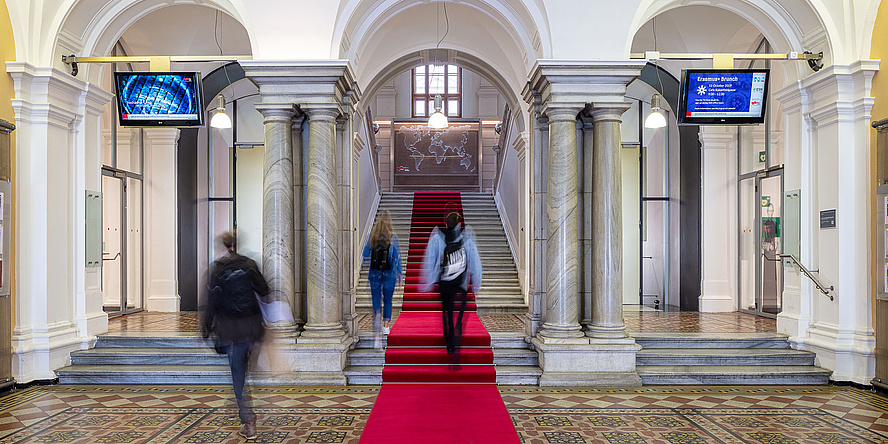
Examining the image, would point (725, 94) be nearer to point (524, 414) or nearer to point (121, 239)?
point (524, 414)

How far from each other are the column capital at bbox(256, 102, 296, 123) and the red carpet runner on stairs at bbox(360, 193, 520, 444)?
2103 millimetres

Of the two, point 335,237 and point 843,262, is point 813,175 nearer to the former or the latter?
point 843,262

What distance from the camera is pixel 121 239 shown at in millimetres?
11031

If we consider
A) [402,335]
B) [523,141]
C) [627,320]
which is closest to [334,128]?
[402,335]

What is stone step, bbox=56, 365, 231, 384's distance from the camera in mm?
7199

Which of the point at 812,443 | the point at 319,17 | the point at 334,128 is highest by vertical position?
the point at 319,17

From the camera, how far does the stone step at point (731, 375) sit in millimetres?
7176

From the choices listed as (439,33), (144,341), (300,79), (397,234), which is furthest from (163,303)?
(439,33)

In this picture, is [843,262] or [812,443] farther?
[843,262]

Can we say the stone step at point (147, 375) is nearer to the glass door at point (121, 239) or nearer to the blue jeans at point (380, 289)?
the blue jeans at point (380, 289)

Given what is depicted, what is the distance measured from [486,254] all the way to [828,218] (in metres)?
6.54

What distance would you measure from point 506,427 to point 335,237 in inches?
122

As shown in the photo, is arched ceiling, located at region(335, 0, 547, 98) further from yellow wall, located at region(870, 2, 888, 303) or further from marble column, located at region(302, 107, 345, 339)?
yellow wall, located at region(870, 2, 888, 303)

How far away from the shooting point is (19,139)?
7246mm
